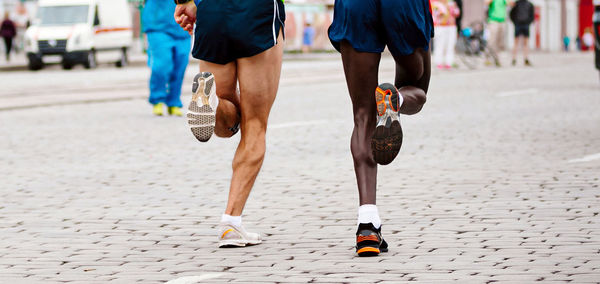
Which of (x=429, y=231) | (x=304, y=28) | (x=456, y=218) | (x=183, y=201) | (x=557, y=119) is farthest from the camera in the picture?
(x=304, y=28)

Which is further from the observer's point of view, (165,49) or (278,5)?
(165,49)

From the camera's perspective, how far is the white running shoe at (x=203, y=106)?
18.3 feet

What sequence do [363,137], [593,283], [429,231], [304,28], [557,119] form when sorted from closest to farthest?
1. [593,283]
2. [363,137]
3. [429,231]
4. [557,119]
5. [304,28]

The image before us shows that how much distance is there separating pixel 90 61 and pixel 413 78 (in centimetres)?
2888

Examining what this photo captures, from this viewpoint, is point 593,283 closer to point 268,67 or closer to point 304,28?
point 268,67

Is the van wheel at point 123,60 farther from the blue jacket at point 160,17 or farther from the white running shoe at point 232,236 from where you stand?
the white running shoe at point 232,236

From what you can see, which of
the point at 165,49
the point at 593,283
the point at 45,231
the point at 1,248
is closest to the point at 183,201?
the point at 45,231

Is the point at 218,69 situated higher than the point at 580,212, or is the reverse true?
the point at 218,69

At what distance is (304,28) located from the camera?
4094 centimetres

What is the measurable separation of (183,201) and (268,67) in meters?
1.99

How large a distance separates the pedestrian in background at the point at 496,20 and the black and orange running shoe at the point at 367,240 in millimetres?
25452

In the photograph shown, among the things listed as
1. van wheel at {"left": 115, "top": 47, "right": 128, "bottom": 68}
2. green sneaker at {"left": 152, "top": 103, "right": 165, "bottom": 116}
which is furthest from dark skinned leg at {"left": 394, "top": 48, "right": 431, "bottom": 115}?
van wheel at {"left": 115, "top": 47, "right": 128, "bottom": 68}

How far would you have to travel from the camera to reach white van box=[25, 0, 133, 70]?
1323 inches

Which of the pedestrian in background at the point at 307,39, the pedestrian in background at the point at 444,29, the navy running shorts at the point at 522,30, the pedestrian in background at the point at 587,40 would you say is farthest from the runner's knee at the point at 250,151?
the pedestrian in background at the point at 587,40
